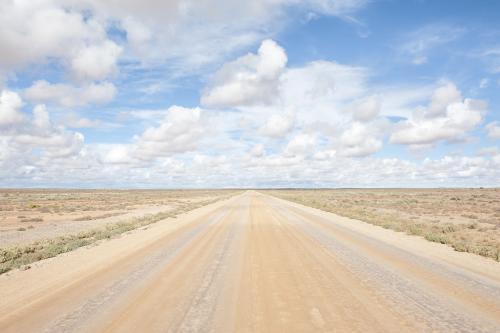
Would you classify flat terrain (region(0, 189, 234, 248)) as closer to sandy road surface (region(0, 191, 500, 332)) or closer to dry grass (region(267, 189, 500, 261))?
sandy road surface (region(0, 191, 500, 332))

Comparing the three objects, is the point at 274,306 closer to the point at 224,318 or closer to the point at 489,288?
the point at 224,318

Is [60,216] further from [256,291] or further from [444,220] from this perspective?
[256,291]


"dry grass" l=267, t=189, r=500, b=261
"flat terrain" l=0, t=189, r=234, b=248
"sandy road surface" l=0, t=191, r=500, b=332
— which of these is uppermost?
"sandy road surface" l=0, t=191, r=500, b=332

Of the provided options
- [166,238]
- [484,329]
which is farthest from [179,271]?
[166,238]

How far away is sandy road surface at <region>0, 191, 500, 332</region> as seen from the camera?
575 cm

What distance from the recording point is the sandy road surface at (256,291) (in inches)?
226

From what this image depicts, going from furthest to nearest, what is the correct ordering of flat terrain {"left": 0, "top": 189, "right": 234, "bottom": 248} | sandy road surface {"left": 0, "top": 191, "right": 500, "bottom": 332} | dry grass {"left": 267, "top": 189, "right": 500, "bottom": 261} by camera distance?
flat terrain {"left": 0, "top": 189, "right": 234, "bottom": 248} → dry grass {"left": 267, "top": 189, "right": 500, "bottom": 261} → sandy road surface {"left": 0, "top": 191, "right": 500, "bottom": 332}

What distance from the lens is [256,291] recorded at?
764 centimetres

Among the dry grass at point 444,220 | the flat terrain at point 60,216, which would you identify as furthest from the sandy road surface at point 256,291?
the flat terrain at point 60,216

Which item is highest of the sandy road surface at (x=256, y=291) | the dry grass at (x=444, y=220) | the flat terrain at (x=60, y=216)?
the sandy road surface at (x=256, y=291)

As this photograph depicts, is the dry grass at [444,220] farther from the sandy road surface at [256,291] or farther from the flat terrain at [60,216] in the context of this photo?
the flat terrain at [60,216]

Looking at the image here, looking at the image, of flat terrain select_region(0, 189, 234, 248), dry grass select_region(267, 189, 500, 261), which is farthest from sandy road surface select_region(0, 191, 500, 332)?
flat terrain select_region(0, 189, 234, 248)

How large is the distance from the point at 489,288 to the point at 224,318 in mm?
5576

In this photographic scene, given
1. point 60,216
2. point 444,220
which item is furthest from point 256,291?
point 60,216
